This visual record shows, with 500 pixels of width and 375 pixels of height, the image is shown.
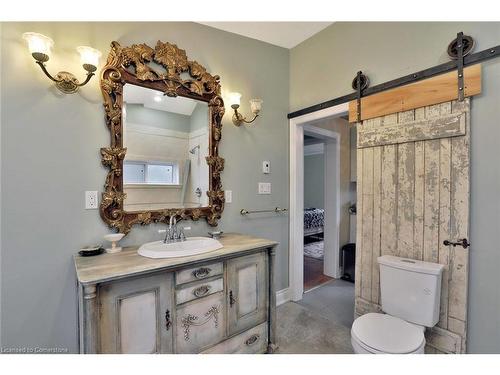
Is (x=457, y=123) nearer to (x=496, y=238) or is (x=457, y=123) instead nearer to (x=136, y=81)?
(x=496, y=238)

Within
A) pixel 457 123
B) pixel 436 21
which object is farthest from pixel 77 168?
pixel 436 21

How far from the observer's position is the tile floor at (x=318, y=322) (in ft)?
6.20

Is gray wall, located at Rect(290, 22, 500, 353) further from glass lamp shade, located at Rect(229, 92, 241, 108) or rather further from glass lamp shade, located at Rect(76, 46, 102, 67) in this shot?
glass lamp shade, located at Rect(76, 46, 102, 67)

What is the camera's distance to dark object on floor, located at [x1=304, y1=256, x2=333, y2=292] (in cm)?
315

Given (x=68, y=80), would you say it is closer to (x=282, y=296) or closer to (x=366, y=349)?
(x=366, y=349)

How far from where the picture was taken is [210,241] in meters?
1.77

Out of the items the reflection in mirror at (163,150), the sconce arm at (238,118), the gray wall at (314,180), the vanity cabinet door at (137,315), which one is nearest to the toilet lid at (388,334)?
the vanity cabinet door at (137,315)

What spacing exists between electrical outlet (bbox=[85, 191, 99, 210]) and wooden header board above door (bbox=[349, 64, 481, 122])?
211cm

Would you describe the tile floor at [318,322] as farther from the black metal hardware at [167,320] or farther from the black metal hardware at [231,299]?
the black metal hardware at [167,320]

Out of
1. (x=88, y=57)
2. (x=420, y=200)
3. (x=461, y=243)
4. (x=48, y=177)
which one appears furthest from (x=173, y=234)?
(x=461, y=243)

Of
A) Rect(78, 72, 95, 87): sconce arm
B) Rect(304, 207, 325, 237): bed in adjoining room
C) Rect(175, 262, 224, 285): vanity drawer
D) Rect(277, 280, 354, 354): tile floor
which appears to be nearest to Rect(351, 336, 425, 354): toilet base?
Rect(277, 280, 354, 354): tile floor

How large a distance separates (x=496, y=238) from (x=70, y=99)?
2791 millimetres

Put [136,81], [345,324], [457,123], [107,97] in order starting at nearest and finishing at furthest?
[457,123] < [107,97] < [136,81] < [345,324]

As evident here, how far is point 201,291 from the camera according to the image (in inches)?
56.7
